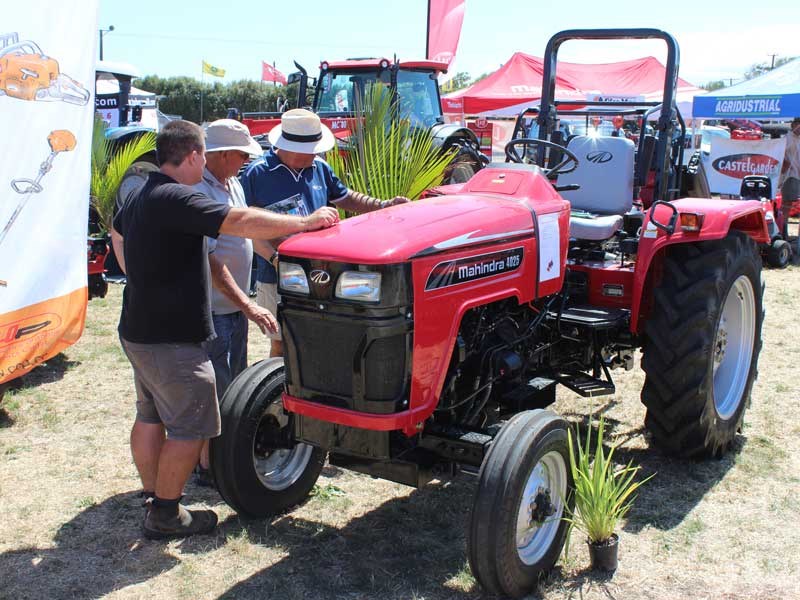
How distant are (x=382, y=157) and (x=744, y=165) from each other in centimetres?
921

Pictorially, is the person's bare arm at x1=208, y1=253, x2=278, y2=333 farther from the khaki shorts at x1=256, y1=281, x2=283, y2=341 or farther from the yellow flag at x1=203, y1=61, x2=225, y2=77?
the yellow flag at x1=203, y1=61, x2=225, y2=77

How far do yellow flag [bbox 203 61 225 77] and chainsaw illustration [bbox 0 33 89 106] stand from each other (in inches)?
1044

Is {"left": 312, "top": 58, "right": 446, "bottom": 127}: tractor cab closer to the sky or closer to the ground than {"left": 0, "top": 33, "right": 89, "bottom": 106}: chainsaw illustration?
closer to the sky

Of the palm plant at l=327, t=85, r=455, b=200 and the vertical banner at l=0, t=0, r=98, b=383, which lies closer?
the vertical banner at l=0, t=0, r=98, b=383

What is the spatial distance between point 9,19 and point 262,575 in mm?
2957

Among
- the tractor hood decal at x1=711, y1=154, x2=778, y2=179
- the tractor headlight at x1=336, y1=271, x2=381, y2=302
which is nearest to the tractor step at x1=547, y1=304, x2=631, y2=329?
the tractor headlight at x1=336, y1=271, x2=381, y2=302

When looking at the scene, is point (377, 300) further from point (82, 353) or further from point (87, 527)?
point (82, 353)

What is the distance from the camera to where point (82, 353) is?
6.05 metres

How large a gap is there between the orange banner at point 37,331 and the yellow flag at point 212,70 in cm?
2652

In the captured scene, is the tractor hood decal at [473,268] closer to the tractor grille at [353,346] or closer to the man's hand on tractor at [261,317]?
the tractor grille at [353,346]

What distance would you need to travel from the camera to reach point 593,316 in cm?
387

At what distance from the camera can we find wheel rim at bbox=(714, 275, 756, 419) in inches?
170

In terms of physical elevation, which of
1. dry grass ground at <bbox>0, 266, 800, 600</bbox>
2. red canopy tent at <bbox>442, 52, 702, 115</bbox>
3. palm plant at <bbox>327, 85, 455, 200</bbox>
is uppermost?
red canopy tent at <bbox>442, 52, 702, 115</bbox>

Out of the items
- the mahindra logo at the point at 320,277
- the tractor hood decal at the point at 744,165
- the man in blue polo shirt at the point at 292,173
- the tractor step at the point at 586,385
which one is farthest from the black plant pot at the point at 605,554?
the tractor hood decal at the point at 744,165
